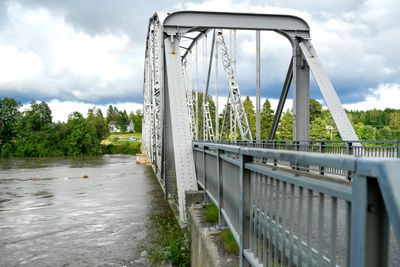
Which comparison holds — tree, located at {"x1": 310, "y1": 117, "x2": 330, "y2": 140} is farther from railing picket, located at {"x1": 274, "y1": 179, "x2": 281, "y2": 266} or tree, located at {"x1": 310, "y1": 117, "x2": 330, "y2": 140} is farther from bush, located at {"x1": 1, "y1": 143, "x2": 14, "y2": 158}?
bush, located at {"x1": 1, "y1": 143, "x2": 14, "y2": 158}

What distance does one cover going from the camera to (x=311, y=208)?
195 centimetres

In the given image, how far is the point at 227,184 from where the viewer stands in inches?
183

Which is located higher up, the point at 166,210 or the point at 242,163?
the point at 242,163

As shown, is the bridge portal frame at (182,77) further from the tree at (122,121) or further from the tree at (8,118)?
the tree at (122,121)

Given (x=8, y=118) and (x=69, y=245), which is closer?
(x=69, y=245)

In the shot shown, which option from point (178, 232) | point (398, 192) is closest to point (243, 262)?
point (398, 192)

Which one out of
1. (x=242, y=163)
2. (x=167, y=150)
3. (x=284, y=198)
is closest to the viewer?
(x=284, y=198)

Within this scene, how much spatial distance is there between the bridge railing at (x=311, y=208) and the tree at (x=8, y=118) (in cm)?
9187

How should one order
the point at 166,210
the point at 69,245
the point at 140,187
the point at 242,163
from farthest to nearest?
the point at 140,187 < the point at 166,210 < the point at 69,245 < the point at 242,163

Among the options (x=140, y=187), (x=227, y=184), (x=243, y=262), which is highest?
(x=227, y=184)

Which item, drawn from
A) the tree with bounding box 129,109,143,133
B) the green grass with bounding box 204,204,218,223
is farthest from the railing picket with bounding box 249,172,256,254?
the tree with bounding box 129,109,143,133

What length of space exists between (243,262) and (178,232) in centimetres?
637

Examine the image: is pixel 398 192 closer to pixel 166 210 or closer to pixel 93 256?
pixel 93 256

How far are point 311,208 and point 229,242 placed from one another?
2.60 metres
